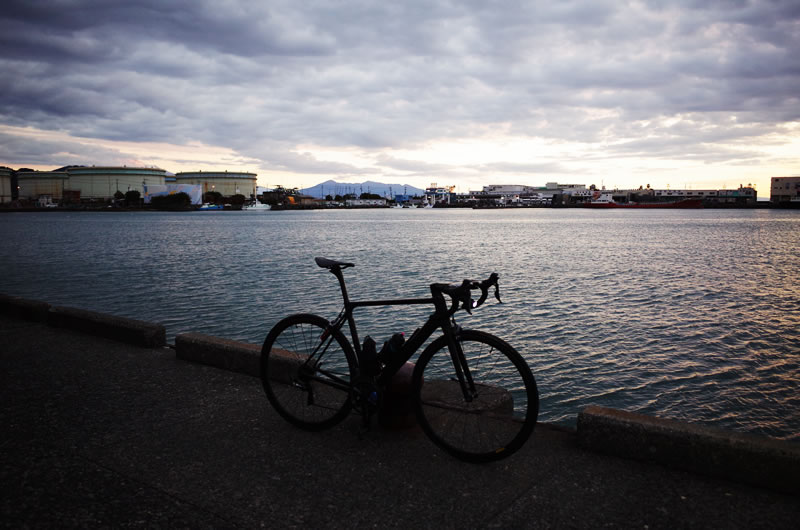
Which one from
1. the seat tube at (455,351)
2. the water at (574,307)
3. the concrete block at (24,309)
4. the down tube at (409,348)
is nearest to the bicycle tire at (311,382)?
the down tube at (409,348)

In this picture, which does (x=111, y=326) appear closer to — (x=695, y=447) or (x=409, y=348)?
(x=409, y=348)

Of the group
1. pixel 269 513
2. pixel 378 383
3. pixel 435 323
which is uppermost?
pixel 435 323

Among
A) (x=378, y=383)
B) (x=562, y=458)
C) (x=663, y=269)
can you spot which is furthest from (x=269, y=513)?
(x=663, y=269)

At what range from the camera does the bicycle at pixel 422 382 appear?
4.21 metres

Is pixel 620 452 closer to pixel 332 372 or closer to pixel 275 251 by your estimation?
pixel 332 372

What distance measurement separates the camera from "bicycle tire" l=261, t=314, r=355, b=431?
4809mm

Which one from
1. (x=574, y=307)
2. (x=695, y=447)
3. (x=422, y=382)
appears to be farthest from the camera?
(x=574, y=307)

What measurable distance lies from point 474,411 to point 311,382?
158 cm

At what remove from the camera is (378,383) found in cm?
457

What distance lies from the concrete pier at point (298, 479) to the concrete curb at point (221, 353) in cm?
79

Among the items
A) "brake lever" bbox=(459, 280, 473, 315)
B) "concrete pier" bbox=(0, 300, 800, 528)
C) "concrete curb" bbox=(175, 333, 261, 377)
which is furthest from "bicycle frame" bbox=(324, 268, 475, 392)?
"concrete curb" bbox=(175, 333, 261, 377)

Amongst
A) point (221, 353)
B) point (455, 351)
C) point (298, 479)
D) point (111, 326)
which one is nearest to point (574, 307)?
point (221, 353)

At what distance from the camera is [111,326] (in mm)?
8023

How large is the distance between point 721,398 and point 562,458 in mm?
8357
